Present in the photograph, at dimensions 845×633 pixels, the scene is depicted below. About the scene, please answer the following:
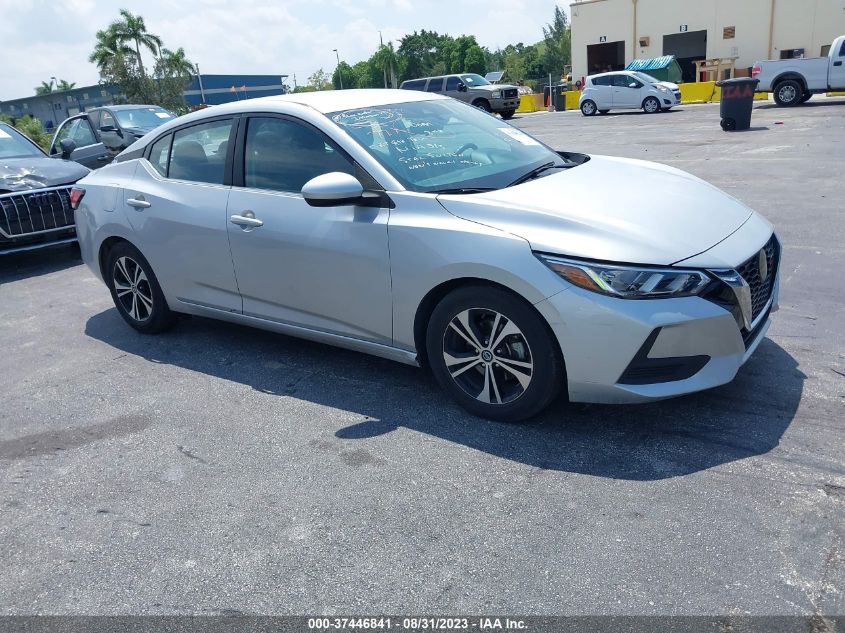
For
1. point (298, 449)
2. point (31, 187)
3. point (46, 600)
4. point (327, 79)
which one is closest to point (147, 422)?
point (298, 449)

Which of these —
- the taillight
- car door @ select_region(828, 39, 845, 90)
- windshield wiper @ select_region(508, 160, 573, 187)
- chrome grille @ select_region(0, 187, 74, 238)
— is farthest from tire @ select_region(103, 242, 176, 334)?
car door @ select_region(828, 39, 845, 90)

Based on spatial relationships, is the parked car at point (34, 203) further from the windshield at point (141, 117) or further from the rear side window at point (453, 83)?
the rear side window at point (453, 83)

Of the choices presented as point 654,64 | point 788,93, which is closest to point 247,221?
point 788,93

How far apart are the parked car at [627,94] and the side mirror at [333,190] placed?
1029 inches

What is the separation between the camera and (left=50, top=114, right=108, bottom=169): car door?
13844mm

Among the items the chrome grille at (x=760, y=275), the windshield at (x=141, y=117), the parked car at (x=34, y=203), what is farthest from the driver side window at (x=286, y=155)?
the windshield at (x=141, y=117)

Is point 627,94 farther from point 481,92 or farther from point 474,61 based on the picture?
point 474,61

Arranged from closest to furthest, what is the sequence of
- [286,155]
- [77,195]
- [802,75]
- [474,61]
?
[286,155], [77,195], [802,75], [474,61]

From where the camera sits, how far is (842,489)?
3.07m

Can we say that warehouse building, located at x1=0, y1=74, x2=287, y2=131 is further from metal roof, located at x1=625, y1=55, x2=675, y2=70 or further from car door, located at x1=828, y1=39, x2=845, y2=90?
car door, located at x1=828, y1=39, x2=845, y2=90

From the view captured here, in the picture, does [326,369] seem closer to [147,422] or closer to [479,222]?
[147,422]

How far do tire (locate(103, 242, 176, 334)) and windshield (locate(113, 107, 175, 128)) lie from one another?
33.1 ft

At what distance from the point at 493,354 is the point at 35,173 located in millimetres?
7101

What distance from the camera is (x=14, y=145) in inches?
373
